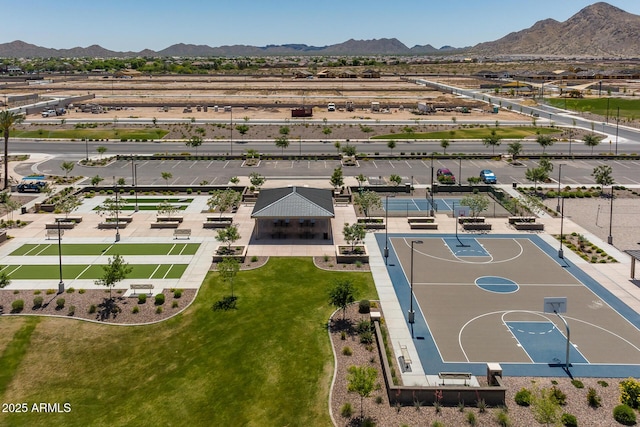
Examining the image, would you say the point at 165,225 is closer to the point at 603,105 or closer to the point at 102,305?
the point at 102,305

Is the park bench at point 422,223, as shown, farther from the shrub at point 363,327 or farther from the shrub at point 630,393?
the shrub at point 630,393

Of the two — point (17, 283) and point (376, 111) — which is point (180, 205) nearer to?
point (17, 283)

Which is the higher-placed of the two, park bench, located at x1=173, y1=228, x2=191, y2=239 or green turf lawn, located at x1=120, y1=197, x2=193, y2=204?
green turf lawn, located at x1=120, y1=197, x2=193, y2=204

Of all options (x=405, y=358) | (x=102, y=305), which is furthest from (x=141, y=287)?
(x=405, y=358)

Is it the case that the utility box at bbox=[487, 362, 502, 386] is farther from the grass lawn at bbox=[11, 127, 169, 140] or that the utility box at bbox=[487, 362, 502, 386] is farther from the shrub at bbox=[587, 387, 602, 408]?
the grass lawn at bbox=[11, 127, 169, 140]

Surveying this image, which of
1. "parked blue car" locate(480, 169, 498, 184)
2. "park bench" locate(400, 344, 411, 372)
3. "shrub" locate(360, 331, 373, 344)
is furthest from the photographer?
"parked blue car" locate(480, 169, 498, 184)

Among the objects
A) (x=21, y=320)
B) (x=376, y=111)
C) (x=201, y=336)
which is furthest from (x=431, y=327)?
(x=376, y=111)

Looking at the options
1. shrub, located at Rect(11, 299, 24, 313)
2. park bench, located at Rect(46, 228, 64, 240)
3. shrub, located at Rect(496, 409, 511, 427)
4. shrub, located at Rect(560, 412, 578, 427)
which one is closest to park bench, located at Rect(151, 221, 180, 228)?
park bench, located at Rect(46, 228, 64, 240)

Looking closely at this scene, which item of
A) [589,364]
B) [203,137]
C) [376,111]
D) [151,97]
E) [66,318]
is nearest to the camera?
[589,364]
